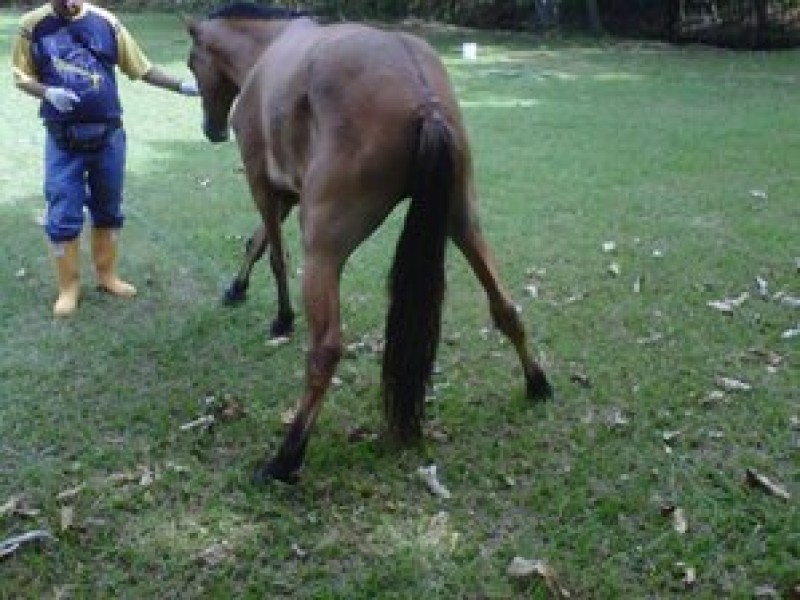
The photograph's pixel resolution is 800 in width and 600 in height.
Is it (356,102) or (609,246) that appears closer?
(356,102)

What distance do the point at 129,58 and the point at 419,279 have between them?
8.36 feet

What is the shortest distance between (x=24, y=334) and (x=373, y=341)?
173 centimetres

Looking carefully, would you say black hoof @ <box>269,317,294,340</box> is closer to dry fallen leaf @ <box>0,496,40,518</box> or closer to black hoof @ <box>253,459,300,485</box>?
black hoof @ <box>253,459,300,485</box>

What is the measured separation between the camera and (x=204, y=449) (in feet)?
11.4

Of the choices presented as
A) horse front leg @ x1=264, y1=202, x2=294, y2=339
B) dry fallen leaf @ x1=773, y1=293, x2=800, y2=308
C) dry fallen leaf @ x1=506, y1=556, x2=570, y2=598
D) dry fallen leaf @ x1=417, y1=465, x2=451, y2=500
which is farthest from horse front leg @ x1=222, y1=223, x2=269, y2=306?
dry fallen leaf @ x1=773, y1=293, x2=800, y2=308

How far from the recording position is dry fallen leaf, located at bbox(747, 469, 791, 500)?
3.04 m

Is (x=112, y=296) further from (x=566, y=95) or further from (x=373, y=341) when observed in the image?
(x=566, y=95)

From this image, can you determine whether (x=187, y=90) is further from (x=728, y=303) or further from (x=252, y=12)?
(x=728, y=303)

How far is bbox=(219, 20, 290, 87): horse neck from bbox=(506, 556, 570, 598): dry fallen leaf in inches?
104

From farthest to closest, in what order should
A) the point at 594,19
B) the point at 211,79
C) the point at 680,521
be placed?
the point at 594,19 → the point at 211,79 → the point at 680,521

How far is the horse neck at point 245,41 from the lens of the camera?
4.27 metres

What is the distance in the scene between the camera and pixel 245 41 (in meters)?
4.33

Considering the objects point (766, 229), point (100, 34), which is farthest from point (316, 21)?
point (766, 229)

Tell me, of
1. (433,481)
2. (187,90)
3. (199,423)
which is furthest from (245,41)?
(433,481)
